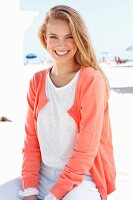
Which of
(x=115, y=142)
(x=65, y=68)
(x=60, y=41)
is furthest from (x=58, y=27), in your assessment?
(x=115, y=142)

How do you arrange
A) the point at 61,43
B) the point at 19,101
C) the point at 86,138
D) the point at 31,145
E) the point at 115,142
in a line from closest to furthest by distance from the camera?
the point at 86,138
the point at 61,43
the point at 31,145
the point at 115,142
the point at 19,101

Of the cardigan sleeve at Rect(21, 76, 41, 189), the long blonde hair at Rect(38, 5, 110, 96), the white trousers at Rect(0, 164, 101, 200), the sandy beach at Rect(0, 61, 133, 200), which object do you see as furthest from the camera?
the sandy beach at Rect(0, 61, 133, 200)

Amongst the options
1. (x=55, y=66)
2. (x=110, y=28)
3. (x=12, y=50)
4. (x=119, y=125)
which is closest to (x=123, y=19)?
(x=110, y=28)

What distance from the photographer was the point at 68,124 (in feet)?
6.28

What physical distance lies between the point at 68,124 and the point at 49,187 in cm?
29

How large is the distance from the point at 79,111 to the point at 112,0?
53.2 metres

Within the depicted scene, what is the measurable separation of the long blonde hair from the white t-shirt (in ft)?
0.30

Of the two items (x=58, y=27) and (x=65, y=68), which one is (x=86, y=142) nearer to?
(x=65, y=68)

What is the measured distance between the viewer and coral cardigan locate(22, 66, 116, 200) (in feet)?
6.08

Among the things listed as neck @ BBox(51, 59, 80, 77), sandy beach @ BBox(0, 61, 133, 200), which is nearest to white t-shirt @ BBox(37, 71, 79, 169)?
neck @ BBox(51, 59, 80, 77)

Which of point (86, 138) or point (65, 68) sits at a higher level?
point (65, 68)

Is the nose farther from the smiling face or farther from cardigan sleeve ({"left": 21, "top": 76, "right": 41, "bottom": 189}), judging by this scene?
cardigan sleeve ({"left": 21, "top": 76, "right": 41, "bottom": 189})

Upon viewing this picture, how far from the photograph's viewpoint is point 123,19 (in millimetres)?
58188

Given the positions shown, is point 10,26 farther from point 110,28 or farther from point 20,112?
point 110,28
